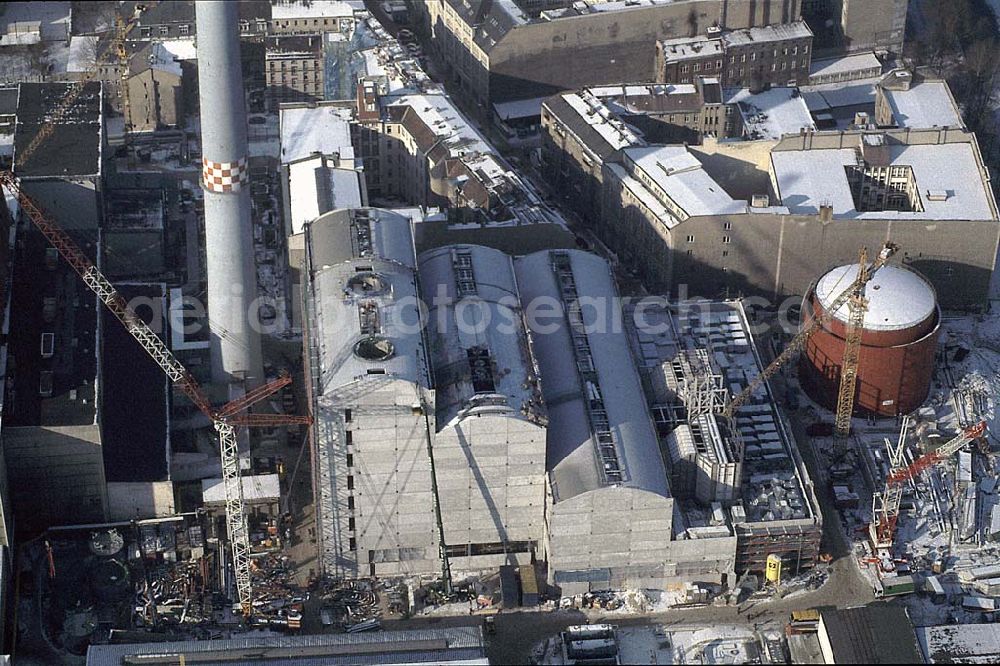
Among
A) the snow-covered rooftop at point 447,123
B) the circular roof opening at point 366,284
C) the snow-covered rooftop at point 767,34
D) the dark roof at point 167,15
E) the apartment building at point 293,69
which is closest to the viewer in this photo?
the circular roof opening at point 366,284

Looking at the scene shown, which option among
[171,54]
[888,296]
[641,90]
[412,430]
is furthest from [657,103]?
[412,430]

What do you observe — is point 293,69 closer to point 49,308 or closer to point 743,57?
point 743,57

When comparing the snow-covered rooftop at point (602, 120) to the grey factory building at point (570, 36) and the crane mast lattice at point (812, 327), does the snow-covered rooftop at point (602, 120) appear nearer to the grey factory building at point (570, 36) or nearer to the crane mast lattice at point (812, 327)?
the grey factory building at point (570, 36)

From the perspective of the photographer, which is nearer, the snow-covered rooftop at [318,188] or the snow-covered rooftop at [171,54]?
the snow-covered rooftop at [318,188]

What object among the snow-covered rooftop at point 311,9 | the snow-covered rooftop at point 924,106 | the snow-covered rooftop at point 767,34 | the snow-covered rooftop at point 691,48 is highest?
the snow-covered rooftop at point 311,9

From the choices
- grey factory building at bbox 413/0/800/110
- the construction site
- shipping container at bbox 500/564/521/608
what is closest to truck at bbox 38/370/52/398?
the construction site

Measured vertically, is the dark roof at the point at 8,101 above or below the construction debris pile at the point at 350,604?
above

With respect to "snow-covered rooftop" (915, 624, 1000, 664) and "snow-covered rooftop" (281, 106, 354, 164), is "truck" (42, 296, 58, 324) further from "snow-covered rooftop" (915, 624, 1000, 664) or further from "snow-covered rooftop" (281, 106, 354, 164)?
"snow-covered rooftop" (915, 624, 1000, 664)

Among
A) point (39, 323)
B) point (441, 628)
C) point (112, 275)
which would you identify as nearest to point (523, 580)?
point (441, 628)

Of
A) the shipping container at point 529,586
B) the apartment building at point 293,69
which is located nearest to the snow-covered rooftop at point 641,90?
the apartment building at point 293,69
